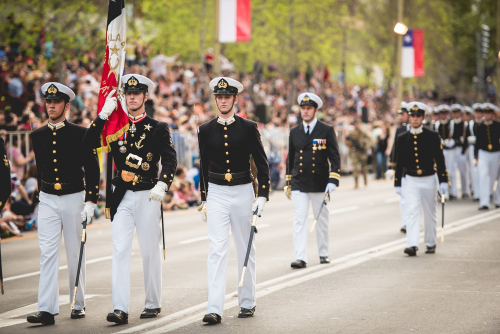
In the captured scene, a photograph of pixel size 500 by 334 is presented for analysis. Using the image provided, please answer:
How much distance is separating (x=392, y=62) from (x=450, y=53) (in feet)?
22.2

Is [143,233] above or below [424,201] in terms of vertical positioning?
above

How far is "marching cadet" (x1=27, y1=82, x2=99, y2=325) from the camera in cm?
889

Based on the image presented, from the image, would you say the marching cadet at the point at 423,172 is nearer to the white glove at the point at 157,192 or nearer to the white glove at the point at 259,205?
the white glove at the point at 259,205

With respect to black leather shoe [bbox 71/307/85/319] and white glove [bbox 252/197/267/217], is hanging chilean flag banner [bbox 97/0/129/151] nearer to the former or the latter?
white glove [bbox 252/197/267/217]

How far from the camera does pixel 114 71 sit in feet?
31.0

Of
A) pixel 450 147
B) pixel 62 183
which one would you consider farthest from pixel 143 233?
pixel 450 147

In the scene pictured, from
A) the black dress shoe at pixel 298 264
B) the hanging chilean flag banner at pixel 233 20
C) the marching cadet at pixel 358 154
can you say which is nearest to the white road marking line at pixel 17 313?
the black dress shoe at pixel 298 264

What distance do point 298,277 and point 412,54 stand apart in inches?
1040

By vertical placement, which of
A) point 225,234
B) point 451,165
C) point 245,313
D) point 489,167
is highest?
point 225,234

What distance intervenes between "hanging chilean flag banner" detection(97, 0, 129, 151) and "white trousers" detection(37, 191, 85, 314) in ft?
2.28

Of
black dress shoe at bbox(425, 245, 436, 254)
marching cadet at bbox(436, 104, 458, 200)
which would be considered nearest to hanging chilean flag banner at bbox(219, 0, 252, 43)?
marching cadet at bbox(436, 104, 458, 200)

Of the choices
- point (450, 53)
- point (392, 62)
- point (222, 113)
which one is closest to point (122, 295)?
point (222, 113)

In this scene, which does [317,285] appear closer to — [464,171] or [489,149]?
[489,149]

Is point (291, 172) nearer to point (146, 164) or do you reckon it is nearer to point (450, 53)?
point (146, 164)
